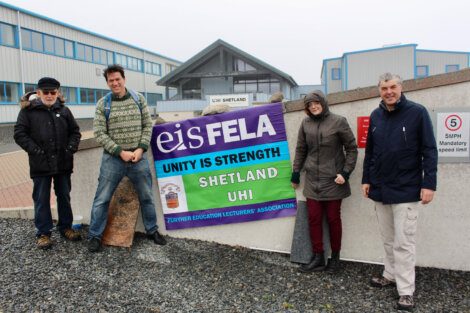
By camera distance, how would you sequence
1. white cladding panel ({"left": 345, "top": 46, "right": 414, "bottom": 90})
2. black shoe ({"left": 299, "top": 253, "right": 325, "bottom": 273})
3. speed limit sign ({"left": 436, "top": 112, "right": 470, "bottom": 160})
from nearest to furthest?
speed limit sign ({"left": 436, "top": 112, "right": 470, "bottom": 160}) < black shoe ({"left": 299, "top": 253, "right": 325, "bottom": 273}) < white cladding panel ({"left": 345, "top": 46, "right": 414, "bottom": 90})

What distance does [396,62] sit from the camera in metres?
31.5

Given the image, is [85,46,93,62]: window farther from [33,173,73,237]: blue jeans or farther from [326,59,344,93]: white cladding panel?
[33,173,73,237]: blue jeans

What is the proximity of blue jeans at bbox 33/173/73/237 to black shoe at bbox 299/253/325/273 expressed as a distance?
277 centimetres

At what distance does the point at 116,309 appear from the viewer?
10.6 ft

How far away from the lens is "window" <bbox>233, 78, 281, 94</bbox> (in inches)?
1344

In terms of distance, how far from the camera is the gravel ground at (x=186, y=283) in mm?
3322

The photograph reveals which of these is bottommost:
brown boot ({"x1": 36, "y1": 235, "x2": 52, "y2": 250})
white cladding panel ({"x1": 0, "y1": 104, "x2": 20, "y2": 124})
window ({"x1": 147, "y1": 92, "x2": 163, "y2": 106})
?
brown boot ({"x1": 36, "y1": 235, "x2": 52, "y2": 250})

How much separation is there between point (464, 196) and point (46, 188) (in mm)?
4376

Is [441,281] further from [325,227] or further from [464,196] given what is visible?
[325,227]

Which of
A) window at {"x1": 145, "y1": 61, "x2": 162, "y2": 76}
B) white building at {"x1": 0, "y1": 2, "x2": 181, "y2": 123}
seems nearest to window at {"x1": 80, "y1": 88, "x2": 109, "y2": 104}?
white building at {"x1": 0, "y1": 2, "x2": 181, "y2": 123}

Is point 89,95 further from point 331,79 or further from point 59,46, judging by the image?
point 331,79

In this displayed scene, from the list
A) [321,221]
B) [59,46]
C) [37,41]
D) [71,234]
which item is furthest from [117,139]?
[59,46]

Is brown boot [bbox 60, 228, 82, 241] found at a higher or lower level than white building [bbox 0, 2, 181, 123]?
lower

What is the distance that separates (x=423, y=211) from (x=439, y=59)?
108 ft
